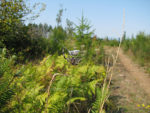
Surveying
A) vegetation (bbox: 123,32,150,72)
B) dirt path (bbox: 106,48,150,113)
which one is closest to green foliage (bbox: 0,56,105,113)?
dirt path (bbox: 106,48,150,113)

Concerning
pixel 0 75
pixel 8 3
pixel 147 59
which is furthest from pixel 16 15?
A: pixel 147 59

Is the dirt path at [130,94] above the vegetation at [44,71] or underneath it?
underneath

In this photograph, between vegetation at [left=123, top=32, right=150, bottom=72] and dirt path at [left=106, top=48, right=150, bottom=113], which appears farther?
vegetation at [left=123, top=32, right=150, bottom=72]

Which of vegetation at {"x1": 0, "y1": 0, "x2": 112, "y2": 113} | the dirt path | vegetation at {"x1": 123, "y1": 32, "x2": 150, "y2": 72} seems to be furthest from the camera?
vegetation at {"x1": 123, "y1": 32, "x2": 150, "y2": 72}

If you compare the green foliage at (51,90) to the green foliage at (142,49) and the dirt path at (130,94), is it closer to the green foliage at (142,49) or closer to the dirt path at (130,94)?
the dirt path at (130,94)

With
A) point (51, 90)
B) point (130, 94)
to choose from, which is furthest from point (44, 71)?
point (130, 94)

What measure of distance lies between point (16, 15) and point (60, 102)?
407cm

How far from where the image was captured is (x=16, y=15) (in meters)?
4.40

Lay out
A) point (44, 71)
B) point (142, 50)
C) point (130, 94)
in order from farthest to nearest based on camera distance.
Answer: point (142, 50)
point (130, 94)
point (44, 71)

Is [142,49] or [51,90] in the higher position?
[142,49]

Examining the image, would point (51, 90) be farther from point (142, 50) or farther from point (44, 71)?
point (142, 50)

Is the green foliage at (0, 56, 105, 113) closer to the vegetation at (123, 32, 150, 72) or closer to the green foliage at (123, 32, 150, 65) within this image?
the vegetation at (123, 32, 150, 72)

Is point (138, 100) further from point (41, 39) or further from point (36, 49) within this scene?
point (41, 39)

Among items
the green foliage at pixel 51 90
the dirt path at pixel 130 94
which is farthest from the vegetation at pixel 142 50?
the green foliage at pixel 51 90
